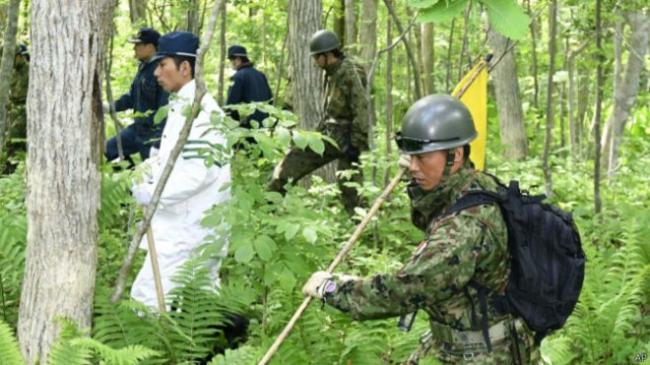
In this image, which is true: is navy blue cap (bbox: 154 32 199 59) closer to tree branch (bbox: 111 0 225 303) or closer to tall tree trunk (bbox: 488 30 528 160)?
tree branch (bbox: 111 0 225 303)

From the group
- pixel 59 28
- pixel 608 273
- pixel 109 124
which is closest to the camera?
pixel 59 28

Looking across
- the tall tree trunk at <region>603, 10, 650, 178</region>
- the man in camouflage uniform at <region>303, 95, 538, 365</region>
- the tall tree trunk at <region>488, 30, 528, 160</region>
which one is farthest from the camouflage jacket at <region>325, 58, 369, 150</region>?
the tall tree trunk at <region>488, 30, 528, 160</region>

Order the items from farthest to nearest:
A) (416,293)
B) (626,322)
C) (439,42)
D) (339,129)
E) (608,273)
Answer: (439,42), (339,129), (608,273), (626,322), (416,293)

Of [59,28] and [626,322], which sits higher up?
[59,28]

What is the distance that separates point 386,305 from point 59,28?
6.44ft

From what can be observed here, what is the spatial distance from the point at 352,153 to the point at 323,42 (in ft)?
4.51

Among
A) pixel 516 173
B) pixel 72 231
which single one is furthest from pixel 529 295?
pixel 516 173

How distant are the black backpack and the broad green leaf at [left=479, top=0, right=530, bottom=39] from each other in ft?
3.01

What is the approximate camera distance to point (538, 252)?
3.84m

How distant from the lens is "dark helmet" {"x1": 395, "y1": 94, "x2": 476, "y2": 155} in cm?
392

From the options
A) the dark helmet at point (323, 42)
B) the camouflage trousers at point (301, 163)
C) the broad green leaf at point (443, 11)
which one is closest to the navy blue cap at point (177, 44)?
the broad green leaf at point (443, 11)

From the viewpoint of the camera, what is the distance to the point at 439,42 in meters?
24.2

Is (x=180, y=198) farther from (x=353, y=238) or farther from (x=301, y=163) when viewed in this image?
(x=301, y=163)

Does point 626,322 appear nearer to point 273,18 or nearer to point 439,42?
point 273,18
